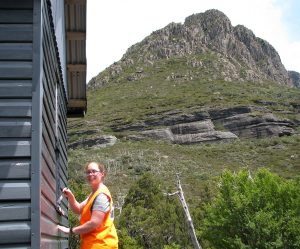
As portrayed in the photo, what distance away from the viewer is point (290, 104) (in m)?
113

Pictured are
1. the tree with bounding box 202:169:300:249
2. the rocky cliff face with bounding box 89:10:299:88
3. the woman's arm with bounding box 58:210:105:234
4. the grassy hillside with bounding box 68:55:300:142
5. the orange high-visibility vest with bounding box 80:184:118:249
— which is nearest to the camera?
the woman's arm with bounding box 58:210:105:234

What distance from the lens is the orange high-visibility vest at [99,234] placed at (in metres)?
4.48

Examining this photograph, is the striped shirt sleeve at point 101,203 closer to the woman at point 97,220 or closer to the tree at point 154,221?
the woman at point 97,220

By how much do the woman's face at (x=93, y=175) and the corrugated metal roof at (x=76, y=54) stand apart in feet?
14.0

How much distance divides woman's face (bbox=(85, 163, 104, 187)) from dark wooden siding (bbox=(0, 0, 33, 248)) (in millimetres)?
647

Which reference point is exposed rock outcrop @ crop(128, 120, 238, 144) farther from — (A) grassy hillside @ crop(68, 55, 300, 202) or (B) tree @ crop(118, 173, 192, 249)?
(B) tree @ crop(118, 173, 192, 249)

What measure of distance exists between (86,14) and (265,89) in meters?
122

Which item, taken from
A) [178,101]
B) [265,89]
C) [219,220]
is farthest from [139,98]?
[219,220]

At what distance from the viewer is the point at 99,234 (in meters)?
4.48

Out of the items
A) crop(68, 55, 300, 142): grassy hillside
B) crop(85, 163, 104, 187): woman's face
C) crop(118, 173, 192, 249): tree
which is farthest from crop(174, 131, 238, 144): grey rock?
crop(85, 163, 104, 187): woman's face

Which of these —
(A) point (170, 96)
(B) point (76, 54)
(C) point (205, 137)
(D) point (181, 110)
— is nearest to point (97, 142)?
(C) point (205, 137)

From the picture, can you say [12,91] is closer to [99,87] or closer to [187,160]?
[187,160]

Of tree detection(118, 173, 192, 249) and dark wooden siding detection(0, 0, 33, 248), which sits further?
tree detection(118, 173, 192, 249)

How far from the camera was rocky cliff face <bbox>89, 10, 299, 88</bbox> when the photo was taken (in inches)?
5379
